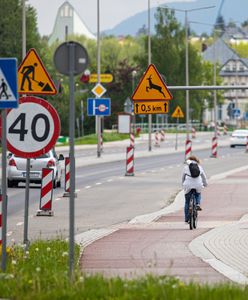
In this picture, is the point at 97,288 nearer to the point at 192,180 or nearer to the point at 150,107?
the point at 192,180

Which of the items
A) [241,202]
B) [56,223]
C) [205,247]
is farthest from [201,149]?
[205,247]

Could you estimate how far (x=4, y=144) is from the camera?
15.0 meters

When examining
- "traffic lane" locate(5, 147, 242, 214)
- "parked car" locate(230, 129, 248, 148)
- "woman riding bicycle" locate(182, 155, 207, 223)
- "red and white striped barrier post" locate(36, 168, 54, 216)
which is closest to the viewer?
"woman riding bicycle" locate(182, 155, 207, 223)

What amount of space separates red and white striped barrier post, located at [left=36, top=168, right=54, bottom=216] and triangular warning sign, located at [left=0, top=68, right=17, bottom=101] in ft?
45.1

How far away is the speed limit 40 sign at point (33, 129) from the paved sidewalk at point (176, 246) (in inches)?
65.7

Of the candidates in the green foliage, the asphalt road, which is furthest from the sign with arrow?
the green foliage

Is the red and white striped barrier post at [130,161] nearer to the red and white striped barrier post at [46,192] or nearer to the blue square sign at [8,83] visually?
the red and white striped barrier post at [46,192]

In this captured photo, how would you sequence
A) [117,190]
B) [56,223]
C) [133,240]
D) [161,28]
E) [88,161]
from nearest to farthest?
[133,240]
[56,223]
[117,190]
[88,161]
[161,28]

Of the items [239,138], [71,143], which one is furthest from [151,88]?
[239,138]

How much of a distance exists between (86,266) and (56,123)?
79.4 inches

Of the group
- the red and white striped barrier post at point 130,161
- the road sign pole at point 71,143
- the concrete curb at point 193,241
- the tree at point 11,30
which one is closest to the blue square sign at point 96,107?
the red and white striped barrier post at point 130,161

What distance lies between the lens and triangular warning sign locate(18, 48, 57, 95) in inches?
804

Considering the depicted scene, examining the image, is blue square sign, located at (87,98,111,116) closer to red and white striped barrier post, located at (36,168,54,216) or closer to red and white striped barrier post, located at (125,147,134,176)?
red and white striped barrier post, located at (125,147,134,176)

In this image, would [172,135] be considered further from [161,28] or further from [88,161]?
[88,161]
